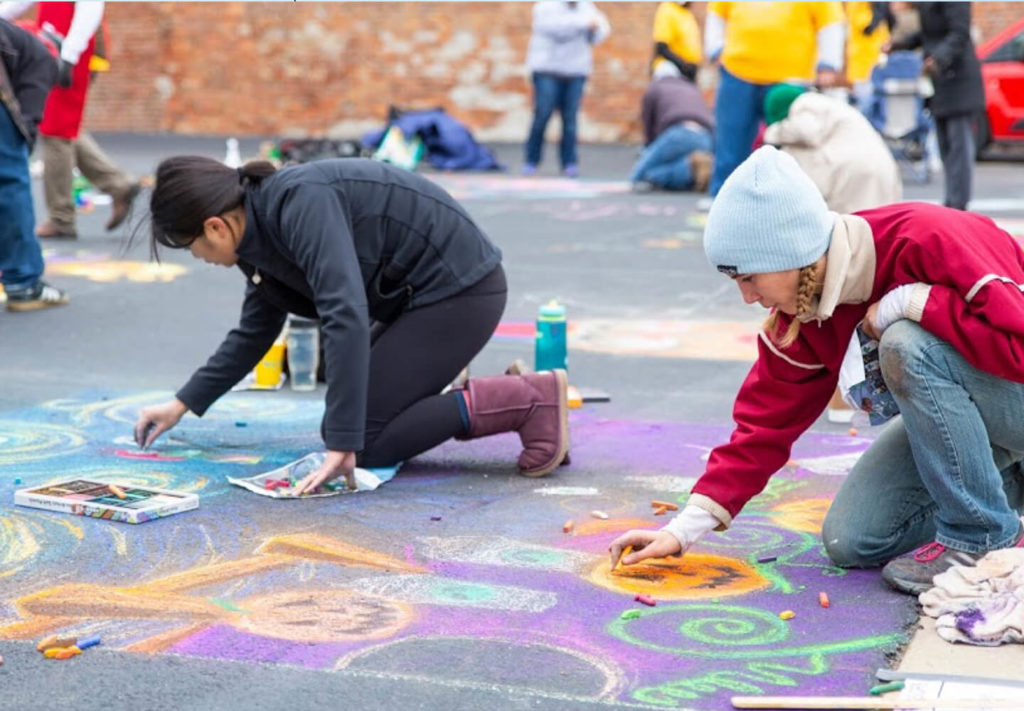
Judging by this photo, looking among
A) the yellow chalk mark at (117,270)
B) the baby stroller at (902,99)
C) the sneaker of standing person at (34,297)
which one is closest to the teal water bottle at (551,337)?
the sneaker of standing person at (34,297)

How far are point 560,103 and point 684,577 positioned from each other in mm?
10583

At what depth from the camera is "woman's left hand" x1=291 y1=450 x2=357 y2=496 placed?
12.5 ft

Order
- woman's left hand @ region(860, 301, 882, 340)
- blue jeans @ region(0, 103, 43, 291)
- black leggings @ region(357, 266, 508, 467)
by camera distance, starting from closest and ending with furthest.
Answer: woman's left hand @ region(860, 301, 882, 340)
black leggings @ region(357, 266, 508, 467)
blue jeans @ region(0, 103, 43, 291)

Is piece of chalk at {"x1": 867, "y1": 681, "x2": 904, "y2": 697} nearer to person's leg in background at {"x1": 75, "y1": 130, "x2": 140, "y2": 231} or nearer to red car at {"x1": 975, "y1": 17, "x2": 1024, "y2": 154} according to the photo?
person's leg in background at {"x1": 75, "y1": 130, "x2": 140, "y2": 231}

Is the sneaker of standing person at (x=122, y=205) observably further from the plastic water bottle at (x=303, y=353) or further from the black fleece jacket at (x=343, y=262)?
the black fleece jacket at (x=343, y=262)

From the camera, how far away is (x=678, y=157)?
12242mm

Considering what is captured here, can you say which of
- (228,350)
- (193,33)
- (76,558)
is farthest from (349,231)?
(193,33)

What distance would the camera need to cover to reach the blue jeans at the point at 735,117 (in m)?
9.48

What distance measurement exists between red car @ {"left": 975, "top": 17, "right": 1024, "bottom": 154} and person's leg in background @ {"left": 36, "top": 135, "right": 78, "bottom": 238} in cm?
853

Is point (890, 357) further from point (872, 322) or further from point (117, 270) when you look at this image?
point (117, 270)

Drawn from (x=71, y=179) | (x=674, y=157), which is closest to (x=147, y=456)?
(x=71, y=179)

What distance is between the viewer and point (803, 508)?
3.92 metres

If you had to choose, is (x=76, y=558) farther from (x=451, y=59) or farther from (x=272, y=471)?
(x=451, y=59)

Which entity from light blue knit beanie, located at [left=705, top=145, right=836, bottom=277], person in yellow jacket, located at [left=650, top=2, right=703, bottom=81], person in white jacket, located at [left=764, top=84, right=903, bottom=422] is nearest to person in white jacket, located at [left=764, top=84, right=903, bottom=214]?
person in white jacket, located at [left=764, top=84, right=903, bottom=422]
